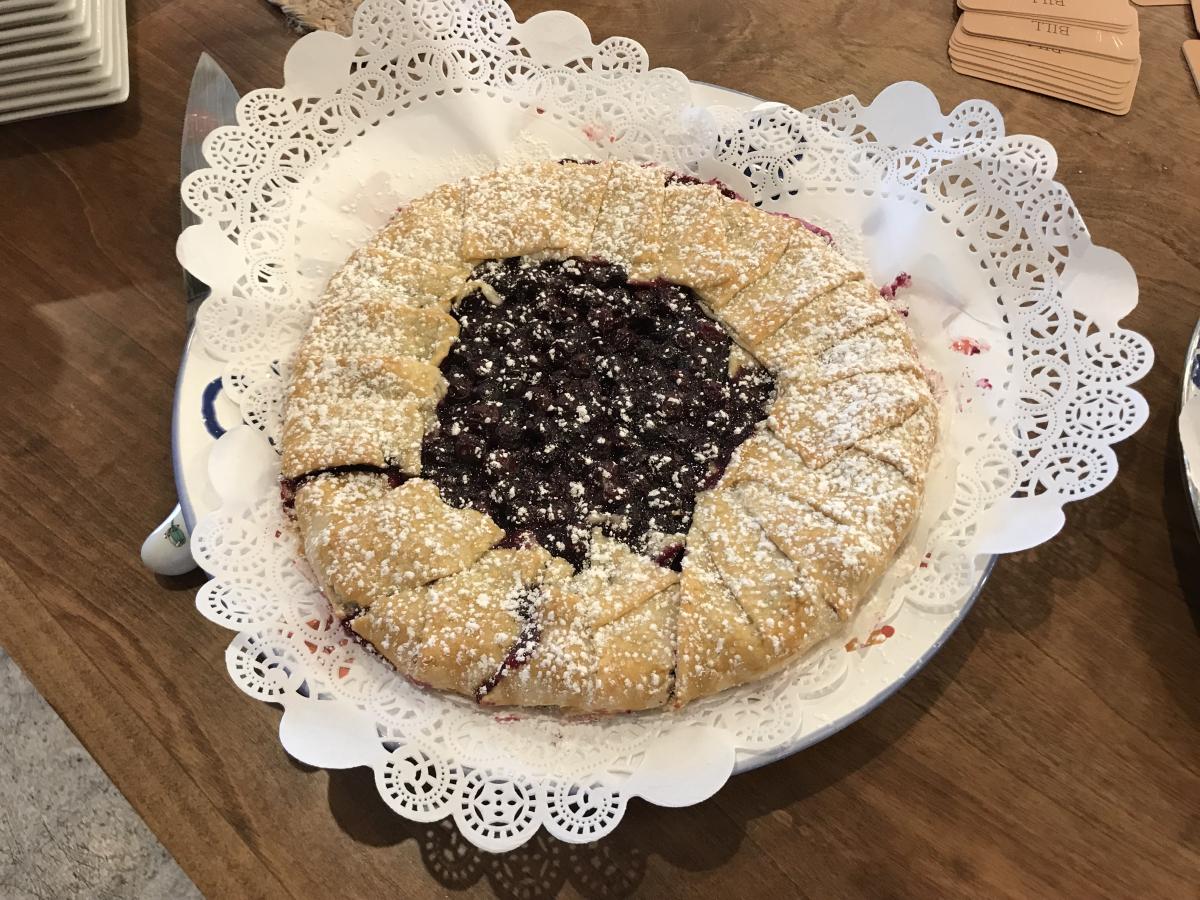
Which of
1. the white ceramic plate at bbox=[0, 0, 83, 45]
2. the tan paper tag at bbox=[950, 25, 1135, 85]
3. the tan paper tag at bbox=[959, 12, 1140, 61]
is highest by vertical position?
the tan paper tag at bbox=[959, 12, 1140, 61]

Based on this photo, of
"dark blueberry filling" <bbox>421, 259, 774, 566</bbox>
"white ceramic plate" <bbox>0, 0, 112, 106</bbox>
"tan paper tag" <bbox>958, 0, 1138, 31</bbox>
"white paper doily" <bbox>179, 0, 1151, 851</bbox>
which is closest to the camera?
"white paper doily" <bbox>179, 0, 1151, 851</bbox>

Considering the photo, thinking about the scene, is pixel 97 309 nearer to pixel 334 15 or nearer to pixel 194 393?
pixel 194 393

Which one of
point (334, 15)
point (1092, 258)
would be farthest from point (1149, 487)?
point (334, 15)

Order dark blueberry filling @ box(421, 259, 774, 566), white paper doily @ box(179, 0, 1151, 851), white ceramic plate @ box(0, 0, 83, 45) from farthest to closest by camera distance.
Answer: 1. white ceramic plate @ box(0, 0, 83, 45)
2. dark blueberry filling @ box(421, 259, 774, 566)
3. white paper doily @ box(179, 0, 1151, 851)

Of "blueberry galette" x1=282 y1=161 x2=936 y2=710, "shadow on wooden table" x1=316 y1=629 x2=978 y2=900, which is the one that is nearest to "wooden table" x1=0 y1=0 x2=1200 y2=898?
"shadow on wooden table" x1=316 y1=629 x2=978 y2=900

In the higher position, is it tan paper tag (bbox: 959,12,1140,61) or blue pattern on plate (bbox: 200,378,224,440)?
tan paper tag (bbox: 959,12,1140,61)

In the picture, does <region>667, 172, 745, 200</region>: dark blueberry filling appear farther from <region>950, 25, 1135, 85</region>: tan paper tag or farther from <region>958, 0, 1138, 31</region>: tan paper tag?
<region>958, 0, 1138, 31</region>: tan paper tag

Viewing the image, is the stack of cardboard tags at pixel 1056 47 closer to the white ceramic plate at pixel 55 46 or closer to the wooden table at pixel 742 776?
the wooden table at pixel 742 776
